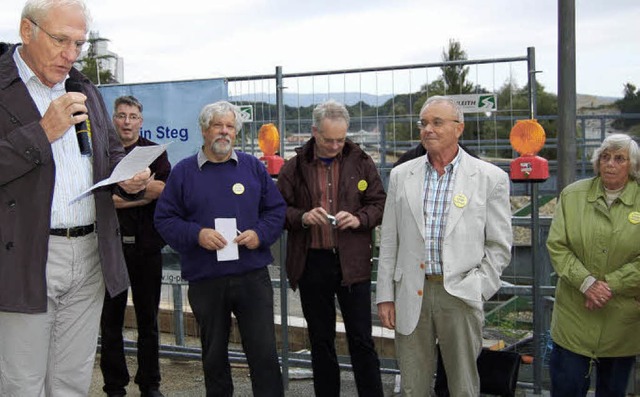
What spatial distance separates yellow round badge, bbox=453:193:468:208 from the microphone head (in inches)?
80.3

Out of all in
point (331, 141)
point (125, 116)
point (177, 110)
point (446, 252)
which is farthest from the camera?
point (177, 110)

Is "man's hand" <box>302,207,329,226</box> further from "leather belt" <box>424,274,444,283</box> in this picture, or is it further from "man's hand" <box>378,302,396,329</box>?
"leather belt" <box>424,274,444,283</box>

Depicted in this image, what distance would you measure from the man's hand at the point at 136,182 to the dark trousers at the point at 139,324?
5.49 ft

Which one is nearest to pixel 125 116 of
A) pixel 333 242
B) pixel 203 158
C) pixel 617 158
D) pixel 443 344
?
pixel 203 158

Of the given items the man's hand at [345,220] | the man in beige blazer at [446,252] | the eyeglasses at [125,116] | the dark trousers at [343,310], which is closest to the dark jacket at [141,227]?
the eyeglasses at [125,116]

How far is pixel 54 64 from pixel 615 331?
3.32 metres

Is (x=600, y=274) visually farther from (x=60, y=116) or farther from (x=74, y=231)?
(x=60, y=116)

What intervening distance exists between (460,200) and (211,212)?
59.9 inches

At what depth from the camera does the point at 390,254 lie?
3.97 m

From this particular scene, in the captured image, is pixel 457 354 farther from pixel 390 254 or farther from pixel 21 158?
pixel 21 158

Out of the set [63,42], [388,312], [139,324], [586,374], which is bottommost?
[586,374]

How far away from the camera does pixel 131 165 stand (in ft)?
10.3

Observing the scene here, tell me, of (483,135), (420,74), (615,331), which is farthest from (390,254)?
(483,135)

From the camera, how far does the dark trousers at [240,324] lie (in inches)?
164
